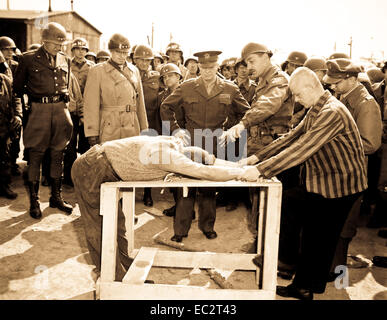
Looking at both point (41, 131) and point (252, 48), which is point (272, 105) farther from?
point (41, 131)

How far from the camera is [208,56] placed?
4.95 meters

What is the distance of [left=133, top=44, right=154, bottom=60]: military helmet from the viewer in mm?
6656

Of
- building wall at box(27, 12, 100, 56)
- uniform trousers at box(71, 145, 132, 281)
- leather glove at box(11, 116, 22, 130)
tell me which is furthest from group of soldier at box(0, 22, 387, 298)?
building wall at box(27, 12, 100, 56)

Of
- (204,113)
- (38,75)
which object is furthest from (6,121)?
(204,113)

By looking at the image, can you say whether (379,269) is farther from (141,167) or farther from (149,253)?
(141,167)

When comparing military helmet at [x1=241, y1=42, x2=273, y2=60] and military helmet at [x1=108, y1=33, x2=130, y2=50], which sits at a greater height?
military helmet at [x1=108, y1=33, x2=130, y2=50]

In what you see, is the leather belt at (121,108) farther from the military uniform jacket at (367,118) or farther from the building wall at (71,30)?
the building wall at (71,30)

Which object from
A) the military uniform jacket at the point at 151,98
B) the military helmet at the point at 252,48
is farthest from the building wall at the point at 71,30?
the military helmet at the point at 252,48

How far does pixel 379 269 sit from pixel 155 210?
10.9ft

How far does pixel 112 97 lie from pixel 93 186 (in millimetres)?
2400

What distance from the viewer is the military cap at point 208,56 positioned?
4.91 m

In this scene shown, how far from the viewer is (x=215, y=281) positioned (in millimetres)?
4074

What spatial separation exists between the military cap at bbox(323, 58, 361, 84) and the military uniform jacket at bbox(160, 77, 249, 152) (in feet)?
4.69

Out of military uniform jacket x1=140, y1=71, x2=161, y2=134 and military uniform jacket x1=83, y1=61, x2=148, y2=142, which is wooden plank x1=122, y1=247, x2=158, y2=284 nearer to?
military uniform jacket x1=83, y1=61, x2=148, y2=142
